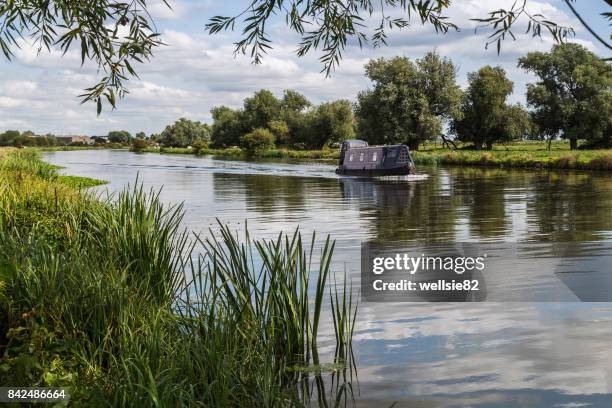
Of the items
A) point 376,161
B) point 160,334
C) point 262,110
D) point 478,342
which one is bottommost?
point 478,342

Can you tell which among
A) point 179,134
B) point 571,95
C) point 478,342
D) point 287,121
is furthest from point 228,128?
point 478,342

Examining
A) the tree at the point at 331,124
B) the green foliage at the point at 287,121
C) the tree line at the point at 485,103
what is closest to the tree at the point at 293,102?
the green foliage at the point at 287,121

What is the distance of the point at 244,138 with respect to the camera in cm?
12325

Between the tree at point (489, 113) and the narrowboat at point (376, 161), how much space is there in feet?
91.7

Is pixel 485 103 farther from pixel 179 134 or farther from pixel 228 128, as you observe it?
pixel 179 134

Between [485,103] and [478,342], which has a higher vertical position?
[485,103]

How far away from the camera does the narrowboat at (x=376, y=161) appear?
154 feet

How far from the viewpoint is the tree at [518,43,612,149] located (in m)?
71.2

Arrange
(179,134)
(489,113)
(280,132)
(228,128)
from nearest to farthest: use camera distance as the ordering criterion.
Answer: (489,113)
(280,132)
(228,128)
(179,134)

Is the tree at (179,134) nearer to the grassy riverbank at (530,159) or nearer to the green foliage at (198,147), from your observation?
the green foliage at (198,147)

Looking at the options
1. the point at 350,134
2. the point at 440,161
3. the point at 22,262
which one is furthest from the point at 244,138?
the point at 22,262

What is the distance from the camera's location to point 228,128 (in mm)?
142875

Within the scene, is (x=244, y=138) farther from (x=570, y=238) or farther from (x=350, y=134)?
(x=570, y=238)

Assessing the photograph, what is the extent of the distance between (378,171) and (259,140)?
7308 cm
